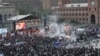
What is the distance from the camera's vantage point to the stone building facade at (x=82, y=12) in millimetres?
75562

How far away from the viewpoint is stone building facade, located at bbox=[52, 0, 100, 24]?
2975 inches

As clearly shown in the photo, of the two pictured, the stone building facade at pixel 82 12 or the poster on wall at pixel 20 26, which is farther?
the stone building facade at pixel 82 12

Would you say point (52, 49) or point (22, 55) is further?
point (52, 49)

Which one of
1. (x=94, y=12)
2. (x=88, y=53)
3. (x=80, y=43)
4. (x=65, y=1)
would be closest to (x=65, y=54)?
(x=88, y=53)

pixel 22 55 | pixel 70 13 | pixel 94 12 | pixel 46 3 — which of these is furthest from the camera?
pixel 46 3

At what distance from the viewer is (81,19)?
3108 inches

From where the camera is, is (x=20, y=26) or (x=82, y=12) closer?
(x=20, y=26)

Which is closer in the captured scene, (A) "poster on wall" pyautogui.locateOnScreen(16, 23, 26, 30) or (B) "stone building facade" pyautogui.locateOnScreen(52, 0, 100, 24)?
(A) "poster on wall" pyautogui.locateOnScreen(16, 23, 26, 30)

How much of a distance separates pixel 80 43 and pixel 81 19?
145 feet

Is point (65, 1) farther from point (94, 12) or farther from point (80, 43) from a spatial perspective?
point (80, 43)

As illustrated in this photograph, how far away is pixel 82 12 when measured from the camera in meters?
78.9

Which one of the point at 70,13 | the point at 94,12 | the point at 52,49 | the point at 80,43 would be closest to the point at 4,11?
the point at 70,13

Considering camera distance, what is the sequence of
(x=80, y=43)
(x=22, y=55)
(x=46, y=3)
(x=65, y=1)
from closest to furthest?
(x=22, y=55) < (x=80, y=43) < (x=65, y=1) < (x=46, y=3)

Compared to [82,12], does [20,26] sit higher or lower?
higher
